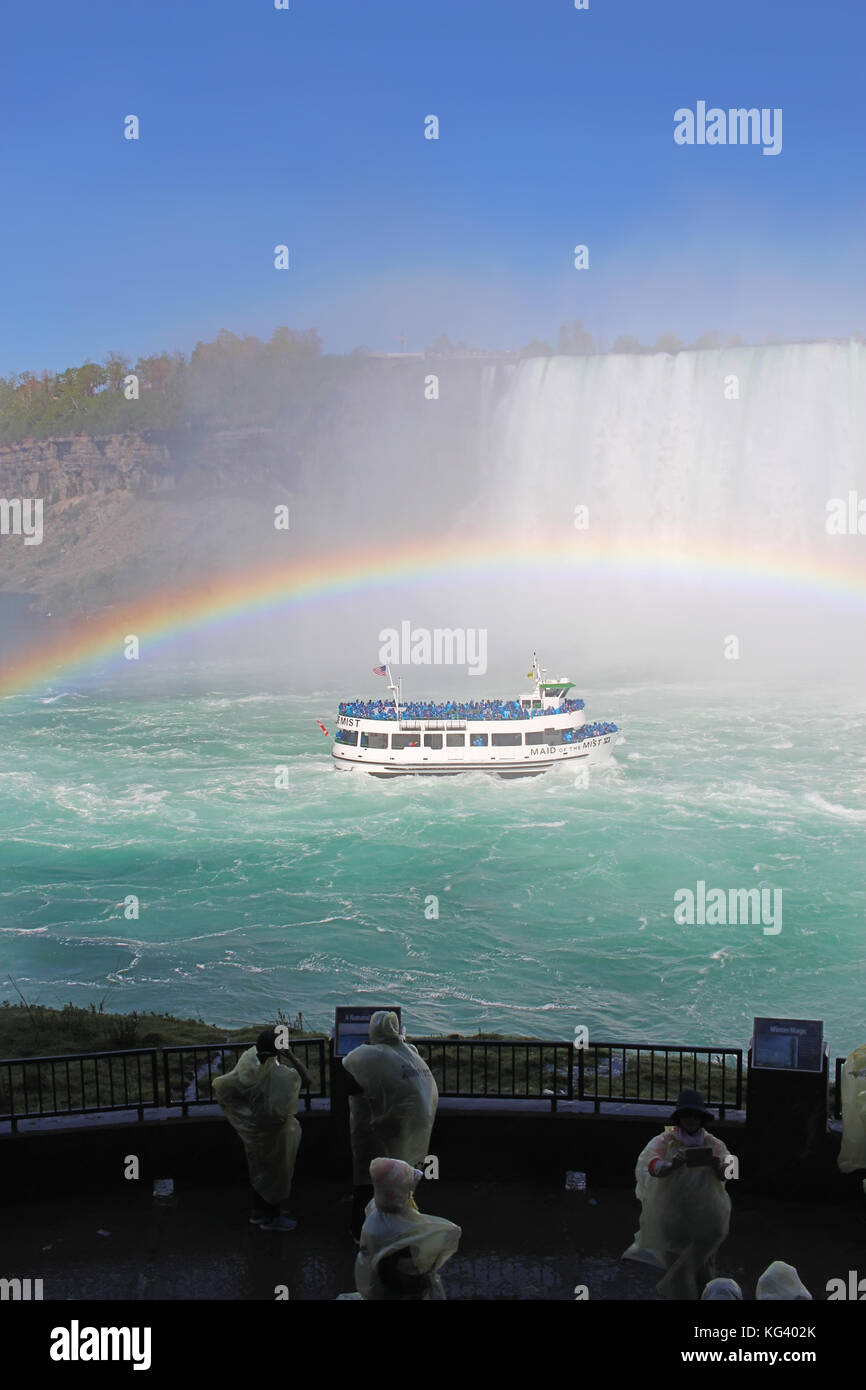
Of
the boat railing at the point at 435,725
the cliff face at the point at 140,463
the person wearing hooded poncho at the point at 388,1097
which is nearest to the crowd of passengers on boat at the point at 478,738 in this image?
the boat railing at the point at 435,725

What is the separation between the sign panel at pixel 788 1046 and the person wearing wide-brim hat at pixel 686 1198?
167 centimetres

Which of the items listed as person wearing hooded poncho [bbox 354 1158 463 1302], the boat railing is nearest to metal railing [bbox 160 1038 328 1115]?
person wearing hooded poncho [bbox 354 1158 463 1302]

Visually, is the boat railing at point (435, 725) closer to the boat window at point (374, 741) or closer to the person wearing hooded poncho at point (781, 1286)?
the boat window at point (374, 741)

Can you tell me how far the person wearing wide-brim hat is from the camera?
21.4ft

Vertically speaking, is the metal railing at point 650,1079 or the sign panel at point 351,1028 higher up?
the sign panel at point 351,1028

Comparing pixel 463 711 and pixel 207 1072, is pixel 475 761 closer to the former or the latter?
pixel 463 711

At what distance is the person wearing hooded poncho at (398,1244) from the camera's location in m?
5.48

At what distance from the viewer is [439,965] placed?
75.0 ft

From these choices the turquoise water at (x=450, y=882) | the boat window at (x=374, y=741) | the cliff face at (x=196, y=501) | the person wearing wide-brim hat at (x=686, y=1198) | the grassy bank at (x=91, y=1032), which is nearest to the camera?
the person wearing wide-brim hat at (x=686, y=1198)

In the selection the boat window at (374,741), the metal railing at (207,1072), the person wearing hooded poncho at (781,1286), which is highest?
the boat window at (374,741)

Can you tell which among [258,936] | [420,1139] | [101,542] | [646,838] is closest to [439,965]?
[258,936]
